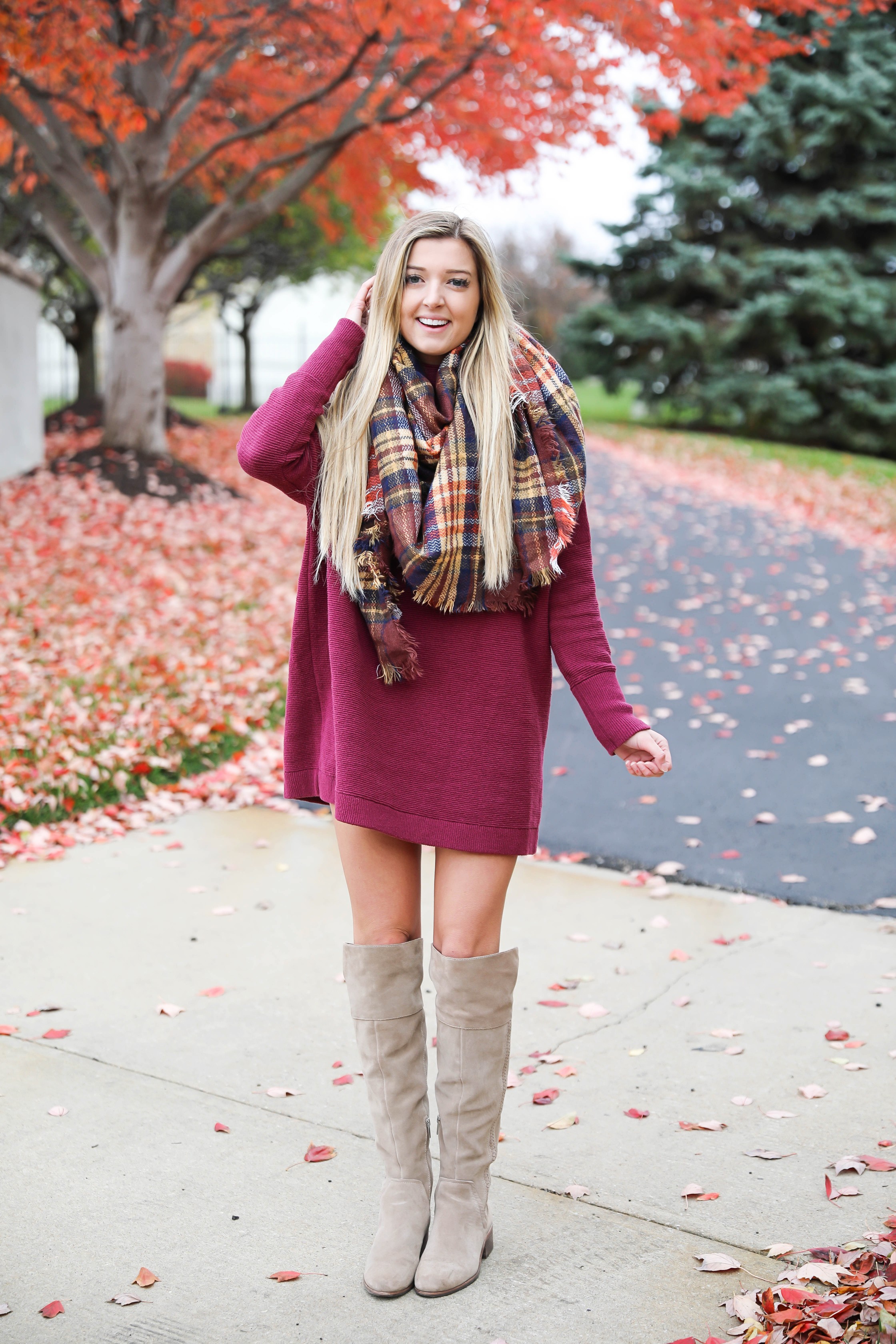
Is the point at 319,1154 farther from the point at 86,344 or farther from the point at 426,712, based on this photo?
the point at 86,344

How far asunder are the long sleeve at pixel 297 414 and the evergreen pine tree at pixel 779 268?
56.7ft

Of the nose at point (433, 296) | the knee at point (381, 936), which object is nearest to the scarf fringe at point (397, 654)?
the knee at point (381, 936)

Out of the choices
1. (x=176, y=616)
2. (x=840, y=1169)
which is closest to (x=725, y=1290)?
(x=840, y=1169)

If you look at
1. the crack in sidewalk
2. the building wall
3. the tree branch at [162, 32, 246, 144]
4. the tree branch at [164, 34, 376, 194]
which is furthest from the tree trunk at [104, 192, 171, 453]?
the crack in sidewalk

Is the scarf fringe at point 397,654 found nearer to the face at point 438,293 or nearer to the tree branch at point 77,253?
the face at point 438,293

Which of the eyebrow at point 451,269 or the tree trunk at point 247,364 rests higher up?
the tree trunk at point 247,364

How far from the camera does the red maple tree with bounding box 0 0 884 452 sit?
10672 mm

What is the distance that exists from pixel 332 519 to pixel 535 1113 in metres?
1.58

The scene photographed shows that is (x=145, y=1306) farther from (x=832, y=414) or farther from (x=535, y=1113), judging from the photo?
(x=832, y=414)

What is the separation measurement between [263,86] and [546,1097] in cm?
1344

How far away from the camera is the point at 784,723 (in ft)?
21.7

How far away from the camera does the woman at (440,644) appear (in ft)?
7.50

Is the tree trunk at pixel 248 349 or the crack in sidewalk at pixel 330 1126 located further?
the tree trunk at pixel 248 349

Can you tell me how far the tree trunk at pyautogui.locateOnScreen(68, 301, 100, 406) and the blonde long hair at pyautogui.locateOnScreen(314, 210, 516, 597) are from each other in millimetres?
19037
